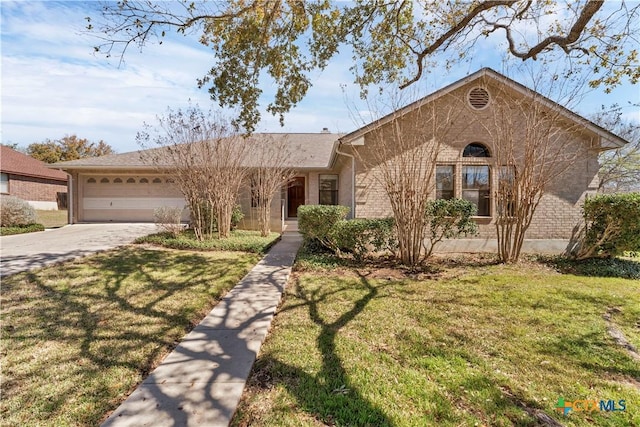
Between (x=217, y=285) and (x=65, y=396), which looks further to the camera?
(x=217, y=285)

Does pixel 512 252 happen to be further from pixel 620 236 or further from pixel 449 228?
pixel 620 236

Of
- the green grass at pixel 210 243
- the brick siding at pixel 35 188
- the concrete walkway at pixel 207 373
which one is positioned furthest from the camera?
the brick siding at pixel 35 188

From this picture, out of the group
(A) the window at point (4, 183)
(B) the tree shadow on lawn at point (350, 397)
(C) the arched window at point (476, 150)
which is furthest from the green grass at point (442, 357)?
(A) the window at point (4, 183)

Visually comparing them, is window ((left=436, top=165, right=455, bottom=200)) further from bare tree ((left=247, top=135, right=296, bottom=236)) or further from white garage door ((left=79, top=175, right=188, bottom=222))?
white garage door ((left=79, top=175, right=188, bottom=222))

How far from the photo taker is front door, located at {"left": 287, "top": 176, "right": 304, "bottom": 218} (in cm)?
1811

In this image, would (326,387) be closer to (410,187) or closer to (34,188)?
(410,187)

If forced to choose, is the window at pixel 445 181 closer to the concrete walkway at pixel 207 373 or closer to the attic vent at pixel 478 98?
the attic vent at pixel 478 98

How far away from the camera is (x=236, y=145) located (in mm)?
12484

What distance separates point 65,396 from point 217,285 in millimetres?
3624

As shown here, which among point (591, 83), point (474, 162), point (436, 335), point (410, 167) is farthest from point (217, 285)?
point (591, 83)

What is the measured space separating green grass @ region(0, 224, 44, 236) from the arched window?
18574mm

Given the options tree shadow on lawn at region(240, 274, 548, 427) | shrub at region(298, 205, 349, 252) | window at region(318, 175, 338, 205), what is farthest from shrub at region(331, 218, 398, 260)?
window at region(318, 175, 338, 205)

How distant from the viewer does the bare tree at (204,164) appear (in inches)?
447

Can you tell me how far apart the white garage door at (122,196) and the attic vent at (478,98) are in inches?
640
